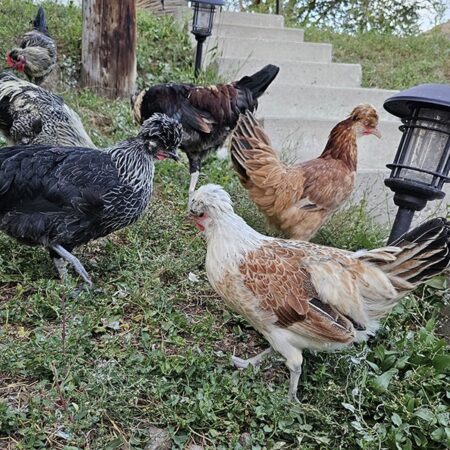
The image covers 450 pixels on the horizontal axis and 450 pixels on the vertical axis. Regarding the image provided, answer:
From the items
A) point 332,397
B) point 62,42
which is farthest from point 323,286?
point 62,42

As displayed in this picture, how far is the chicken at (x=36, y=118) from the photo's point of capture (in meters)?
4.06

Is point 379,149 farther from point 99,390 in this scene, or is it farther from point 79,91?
point 99,390

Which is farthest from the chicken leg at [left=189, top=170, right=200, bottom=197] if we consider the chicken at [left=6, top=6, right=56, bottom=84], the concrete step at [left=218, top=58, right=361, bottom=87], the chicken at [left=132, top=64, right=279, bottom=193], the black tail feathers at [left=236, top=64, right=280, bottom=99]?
the concrete step at [left=218, top=58, right=361, bottom=87]

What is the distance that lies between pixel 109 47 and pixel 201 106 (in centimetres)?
216

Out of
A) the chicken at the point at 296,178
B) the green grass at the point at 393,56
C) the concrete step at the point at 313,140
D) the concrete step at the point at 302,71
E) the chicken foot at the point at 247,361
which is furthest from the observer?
the green grass at the point at 393,56

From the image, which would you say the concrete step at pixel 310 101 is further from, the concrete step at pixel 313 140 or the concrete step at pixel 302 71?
the concrete step at pixel 313 140

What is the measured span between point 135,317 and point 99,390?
2.37 ft

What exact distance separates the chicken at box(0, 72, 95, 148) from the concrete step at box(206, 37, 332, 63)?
3426 millimetres

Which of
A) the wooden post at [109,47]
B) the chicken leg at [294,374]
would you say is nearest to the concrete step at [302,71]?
the wooden post at [109,47]

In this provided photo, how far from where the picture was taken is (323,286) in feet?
7.88

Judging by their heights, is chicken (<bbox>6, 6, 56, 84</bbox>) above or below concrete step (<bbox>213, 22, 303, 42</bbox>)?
below

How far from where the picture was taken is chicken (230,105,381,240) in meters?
3.44

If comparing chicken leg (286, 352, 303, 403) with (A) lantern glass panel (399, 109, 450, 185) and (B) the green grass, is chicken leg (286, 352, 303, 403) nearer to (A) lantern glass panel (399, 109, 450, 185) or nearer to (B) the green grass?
(A) lantern glass panel (399, 109, 450, 185)

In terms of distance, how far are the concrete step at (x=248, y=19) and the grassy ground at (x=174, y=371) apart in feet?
19.7
